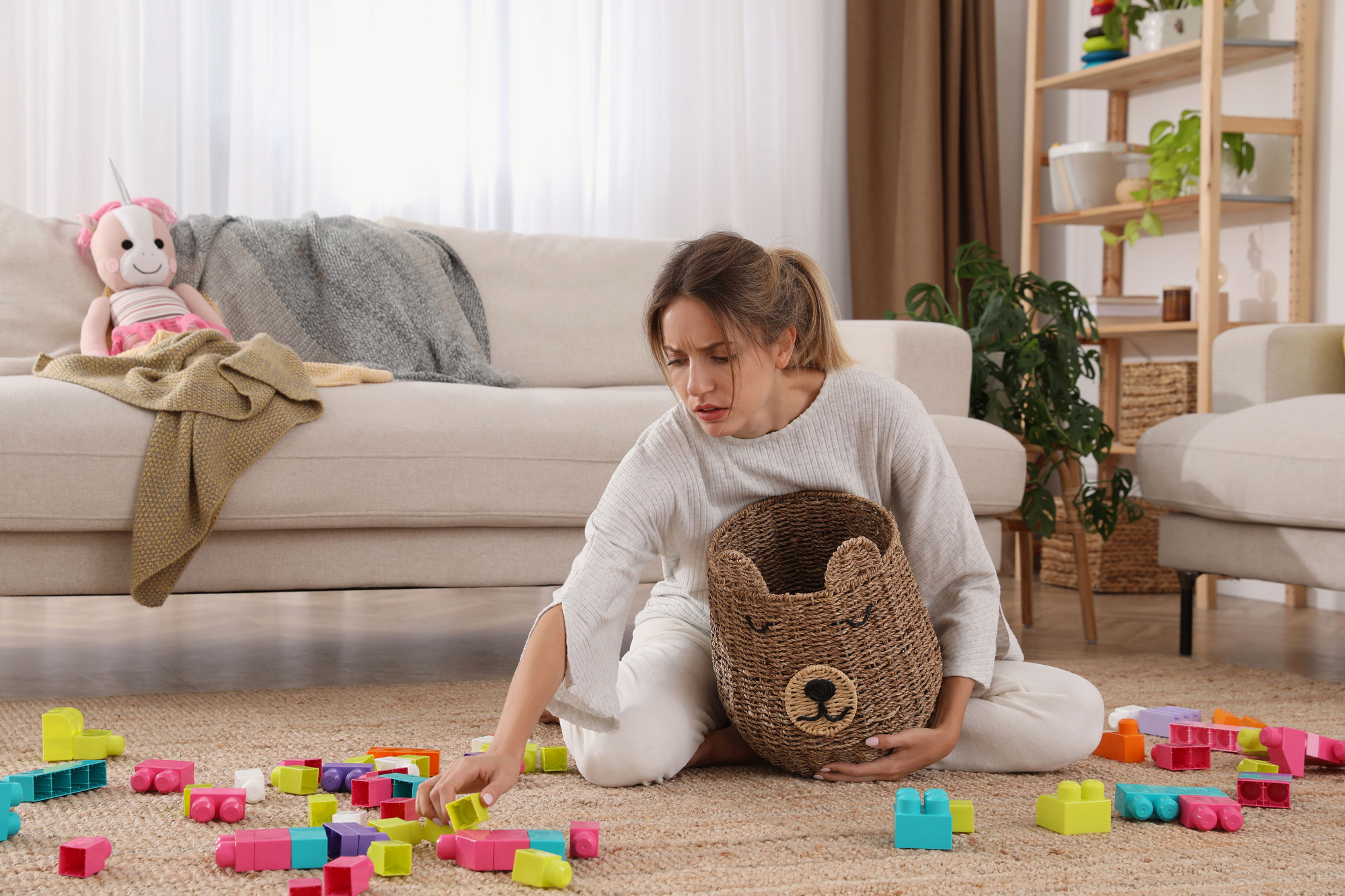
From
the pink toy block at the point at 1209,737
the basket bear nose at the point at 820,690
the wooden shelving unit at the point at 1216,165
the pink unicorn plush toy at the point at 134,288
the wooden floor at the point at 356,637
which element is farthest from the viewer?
the wooden shelving unit at the point at 1216,165

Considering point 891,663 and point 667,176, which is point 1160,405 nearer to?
point 667,176

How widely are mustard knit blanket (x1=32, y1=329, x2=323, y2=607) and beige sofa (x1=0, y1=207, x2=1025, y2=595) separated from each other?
1.2 inches

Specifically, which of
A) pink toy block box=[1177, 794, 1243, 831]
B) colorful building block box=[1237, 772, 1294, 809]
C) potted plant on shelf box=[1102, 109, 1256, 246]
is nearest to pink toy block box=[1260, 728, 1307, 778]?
colorful building block box=[1237, 772, 1294, 809]

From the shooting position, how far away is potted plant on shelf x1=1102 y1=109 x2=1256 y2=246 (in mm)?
3256

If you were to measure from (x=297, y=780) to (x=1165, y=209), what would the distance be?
9.55ft

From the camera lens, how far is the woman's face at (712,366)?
124 cm

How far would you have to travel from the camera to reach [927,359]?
2.29 metres

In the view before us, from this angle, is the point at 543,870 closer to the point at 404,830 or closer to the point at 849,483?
the point at 404,830

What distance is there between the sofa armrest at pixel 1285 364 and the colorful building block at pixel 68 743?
2.12 metres

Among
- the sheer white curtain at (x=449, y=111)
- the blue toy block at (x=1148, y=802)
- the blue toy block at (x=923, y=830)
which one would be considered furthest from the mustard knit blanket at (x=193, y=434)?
the sheer white curtain at (x=449, y=111)

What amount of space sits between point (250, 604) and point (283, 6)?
62.6 inches

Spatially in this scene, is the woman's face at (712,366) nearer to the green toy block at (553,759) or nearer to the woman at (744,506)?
the woman at (744,506)

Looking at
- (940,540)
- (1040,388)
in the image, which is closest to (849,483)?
(940,540)

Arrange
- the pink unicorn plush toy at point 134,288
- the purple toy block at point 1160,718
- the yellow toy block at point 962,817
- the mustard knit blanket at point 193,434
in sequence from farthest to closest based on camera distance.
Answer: the pink unicorn plush toy at point 134,288 → the mustard knit blanket at point 193,434 → the purple toy block at point 1160,718 → the yellow toy block at point 962,817
